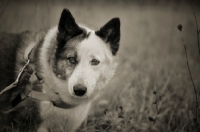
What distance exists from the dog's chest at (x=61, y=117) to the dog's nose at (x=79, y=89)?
0.44 m

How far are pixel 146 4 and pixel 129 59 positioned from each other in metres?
0.75

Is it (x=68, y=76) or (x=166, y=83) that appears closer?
(x=68, y=76)

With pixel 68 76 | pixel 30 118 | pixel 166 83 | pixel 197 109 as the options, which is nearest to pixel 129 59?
pixel 166 83

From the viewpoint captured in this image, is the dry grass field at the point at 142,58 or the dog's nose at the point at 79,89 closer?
the dog's nose at the point at 79,89

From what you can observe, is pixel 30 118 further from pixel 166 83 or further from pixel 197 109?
pixel 197 109

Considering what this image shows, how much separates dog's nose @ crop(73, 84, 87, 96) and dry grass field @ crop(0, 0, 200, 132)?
A: 501mm

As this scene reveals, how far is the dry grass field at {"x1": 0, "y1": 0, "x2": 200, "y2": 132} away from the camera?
313 cm

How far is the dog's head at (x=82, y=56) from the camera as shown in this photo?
273 cm

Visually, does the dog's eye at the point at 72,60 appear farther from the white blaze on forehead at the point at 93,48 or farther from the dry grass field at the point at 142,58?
the dry grass field at the point at 142,58

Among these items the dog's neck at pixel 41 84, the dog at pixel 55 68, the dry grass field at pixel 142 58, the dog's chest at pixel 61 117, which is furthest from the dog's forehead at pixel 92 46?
the dog's chest at pixel 61 117

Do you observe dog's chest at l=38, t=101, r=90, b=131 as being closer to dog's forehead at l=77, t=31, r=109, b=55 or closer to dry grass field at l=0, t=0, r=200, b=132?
dry grass field at l=0, t=0, r=200, b=132

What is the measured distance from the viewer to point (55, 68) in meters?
2.92

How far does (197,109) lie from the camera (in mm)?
3314

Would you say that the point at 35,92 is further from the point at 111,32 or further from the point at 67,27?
the point at 111,32
